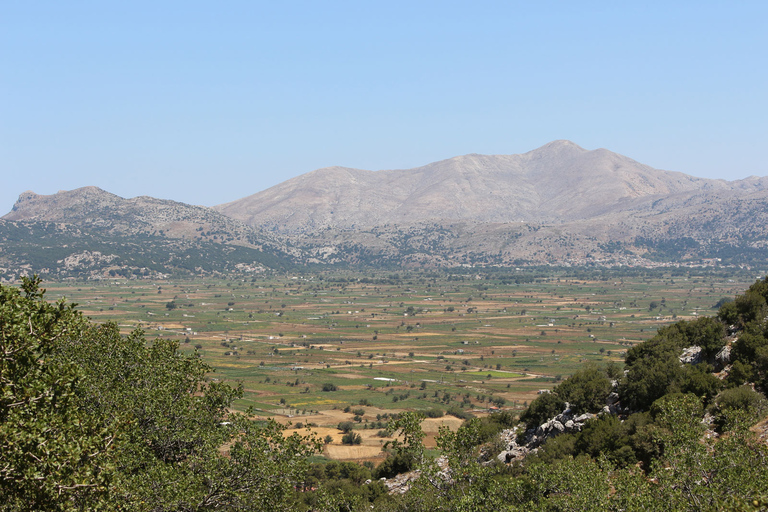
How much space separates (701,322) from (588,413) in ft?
41.5

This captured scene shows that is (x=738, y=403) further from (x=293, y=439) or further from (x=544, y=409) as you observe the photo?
(x=293, y=439)

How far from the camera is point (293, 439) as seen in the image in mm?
30344

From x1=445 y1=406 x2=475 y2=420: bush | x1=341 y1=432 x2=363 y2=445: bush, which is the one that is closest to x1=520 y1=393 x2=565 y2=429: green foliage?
x1=341 y1=432 x2=363 y2=445: bush

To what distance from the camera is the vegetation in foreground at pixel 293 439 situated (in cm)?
1797

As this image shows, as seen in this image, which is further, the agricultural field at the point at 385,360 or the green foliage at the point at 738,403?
the agricultural field at the point at 385,360

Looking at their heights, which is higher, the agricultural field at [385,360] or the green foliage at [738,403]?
the green foliage at [738,403]

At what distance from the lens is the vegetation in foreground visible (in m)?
18.0

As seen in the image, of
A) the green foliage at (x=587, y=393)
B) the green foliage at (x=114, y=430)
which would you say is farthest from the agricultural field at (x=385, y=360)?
the green foliage at (x=587, y=393)

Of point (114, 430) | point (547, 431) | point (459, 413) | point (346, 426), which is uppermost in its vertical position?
point (114, 430)

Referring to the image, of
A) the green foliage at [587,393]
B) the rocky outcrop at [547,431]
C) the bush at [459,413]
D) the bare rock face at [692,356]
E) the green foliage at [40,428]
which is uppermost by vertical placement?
the green foliage at [40,428]

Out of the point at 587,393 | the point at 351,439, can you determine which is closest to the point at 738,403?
the point at 587,393

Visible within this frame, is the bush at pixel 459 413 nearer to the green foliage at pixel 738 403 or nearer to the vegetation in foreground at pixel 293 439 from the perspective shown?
the vegetation in foreground at pixel 293 439

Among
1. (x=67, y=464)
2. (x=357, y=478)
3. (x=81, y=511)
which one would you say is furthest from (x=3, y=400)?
(x=357, y=478)

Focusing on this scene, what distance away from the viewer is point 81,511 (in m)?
18.5
